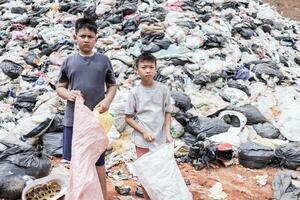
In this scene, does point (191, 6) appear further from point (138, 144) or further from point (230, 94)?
point (138, 144)

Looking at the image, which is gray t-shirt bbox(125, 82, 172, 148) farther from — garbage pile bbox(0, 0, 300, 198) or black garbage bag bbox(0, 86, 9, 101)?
black garbage bag bbox(0, 86, 9, 101)

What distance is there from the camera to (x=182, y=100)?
5582 millimetres

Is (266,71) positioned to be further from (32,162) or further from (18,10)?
(18,10)

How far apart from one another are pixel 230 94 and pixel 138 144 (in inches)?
129

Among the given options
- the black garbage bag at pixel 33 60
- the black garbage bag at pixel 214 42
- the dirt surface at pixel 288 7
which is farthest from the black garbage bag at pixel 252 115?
the dirt surface at pixel 288 7

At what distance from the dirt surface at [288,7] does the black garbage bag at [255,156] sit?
13769 millimetres

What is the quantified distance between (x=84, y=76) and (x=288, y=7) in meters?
17.1

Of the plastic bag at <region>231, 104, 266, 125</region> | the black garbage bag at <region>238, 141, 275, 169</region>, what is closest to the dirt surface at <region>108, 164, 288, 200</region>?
the black garbage bag at <region>238, 141, 275, 169</region>

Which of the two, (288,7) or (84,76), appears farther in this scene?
(288,7)

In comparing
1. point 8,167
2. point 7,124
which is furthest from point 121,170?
point 7,124

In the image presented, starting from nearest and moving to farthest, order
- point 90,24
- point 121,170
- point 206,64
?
point 90,24, point 121,170, point 206,64

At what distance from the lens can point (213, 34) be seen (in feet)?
25.0

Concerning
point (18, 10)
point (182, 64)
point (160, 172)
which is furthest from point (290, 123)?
point (18, 10)

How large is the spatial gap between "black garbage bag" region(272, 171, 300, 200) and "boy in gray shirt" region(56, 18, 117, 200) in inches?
73.5
